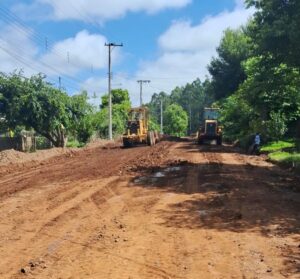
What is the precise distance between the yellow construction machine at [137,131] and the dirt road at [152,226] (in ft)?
64.4

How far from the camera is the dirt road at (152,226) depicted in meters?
8.04

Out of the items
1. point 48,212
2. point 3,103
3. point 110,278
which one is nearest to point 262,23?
point 48,212

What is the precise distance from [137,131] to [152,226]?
1130 inches

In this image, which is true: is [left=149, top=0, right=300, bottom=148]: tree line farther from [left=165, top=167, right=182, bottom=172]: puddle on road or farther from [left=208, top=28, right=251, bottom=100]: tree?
[left=165, top=167, right=182, bottom=172]: puddle on road

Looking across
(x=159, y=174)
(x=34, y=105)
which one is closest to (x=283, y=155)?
→ (x=159, y=174)

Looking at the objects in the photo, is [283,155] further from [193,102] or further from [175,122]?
[193,102]

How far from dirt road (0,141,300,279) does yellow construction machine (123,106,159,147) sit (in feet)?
64.4

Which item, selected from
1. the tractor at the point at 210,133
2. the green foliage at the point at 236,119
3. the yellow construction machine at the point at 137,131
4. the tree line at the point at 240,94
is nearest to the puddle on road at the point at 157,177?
the tree line at the point at 240,94

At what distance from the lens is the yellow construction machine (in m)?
39.2

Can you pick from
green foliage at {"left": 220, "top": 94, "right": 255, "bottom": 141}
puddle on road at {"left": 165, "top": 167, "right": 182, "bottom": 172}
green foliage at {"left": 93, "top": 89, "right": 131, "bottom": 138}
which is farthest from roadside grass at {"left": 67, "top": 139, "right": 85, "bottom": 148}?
puddle on road at {"left": 165, "top": 167, "right": 182, "bottom": 172}

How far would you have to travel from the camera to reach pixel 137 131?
39469mm

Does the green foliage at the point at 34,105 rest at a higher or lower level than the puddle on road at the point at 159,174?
higher

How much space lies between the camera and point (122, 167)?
73.9 feet

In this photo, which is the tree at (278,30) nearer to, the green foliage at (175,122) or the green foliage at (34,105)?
the green foliage at (34,105)
